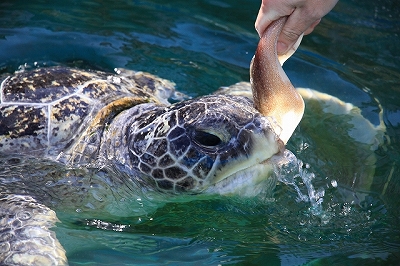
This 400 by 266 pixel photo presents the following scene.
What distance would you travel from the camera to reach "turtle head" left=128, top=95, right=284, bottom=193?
2701 millimetres

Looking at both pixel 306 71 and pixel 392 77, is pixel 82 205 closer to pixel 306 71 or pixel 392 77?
pixel 306 71

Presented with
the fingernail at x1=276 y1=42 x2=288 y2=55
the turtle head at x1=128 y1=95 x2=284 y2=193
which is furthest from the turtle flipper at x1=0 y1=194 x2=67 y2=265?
the fingernail at x1=276 y1=42 x2=288 y2=55

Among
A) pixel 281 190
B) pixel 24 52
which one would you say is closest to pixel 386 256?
pixel 281 190

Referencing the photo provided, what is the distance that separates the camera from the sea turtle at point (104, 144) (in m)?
2.70

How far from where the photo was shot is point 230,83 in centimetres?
440

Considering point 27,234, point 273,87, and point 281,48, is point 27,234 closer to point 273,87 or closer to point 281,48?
point 273,87

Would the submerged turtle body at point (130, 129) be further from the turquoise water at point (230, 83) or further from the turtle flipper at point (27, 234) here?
the turtle flipper at point (27, 234)

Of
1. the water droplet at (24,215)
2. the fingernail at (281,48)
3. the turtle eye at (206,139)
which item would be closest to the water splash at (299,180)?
the turtle eye at (206,139)

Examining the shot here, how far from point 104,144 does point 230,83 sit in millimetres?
1436

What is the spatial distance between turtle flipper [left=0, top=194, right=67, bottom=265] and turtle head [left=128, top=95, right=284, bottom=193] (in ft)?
1.79

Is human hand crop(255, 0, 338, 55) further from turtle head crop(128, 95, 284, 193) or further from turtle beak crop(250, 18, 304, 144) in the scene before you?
turtle head crop(128, 95, 284, 193)

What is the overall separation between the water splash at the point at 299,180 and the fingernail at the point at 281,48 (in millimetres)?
478

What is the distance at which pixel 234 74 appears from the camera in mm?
4500

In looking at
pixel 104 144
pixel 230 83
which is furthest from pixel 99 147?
pixel 230 83
